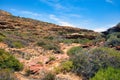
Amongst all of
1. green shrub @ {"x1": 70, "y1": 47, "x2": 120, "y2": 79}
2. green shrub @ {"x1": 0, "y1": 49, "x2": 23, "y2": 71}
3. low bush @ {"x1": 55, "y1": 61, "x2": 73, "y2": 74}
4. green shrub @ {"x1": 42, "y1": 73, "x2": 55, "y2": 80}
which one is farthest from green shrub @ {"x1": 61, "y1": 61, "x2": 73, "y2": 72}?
green shrub @ {"x1": 0, "y1": 49, "x2": 23, "y2": 71}

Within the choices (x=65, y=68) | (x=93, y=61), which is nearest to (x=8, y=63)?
(x=65, y=68)

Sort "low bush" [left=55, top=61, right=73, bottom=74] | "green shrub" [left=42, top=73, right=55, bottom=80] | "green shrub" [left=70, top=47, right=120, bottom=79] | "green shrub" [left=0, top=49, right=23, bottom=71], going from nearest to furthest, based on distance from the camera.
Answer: "green shrub" [left=42, top=73, right=55, bottom=80] < "green shrub" [left=70, top=47, right=120, bottom=79] < "low bush" [left=55, top=61, right=73, bottom=74] < "green shrub" [left=0, top=49, right=23, bottom=71]

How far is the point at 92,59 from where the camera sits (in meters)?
10.5

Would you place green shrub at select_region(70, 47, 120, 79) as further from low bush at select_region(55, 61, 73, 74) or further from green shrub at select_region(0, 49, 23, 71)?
green shrub at select_region(0, 49, 23, 71)

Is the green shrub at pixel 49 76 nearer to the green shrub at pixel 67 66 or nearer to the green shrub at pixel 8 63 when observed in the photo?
the green shrub at pixel 67 66

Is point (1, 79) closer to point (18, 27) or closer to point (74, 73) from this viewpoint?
point (74, 73)

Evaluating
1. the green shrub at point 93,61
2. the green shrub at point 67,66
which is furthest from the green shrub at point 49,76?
the green shrub at point 93,61

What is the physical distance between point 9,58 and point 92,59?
4.21m

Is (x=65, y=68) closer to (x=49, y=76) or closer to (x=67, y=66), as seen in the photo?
(x=67, y=66)

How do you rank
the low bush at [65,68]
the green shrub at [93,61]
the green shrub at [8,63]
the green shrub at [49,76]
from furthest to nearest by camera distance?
the green shrub at [8,63]
the low bush at [65,68]
the green shrub at [93,61]
the green shrub at [49,76]

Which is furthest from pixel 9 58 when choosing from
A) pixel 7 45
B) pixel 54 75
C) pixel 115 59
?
pixel 7 45

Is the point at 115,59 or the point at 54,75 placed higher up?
the point at 115,59

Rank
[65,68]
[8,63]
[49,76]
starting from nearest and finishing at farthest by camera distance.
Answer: [49,76], [65,68], [8,63]

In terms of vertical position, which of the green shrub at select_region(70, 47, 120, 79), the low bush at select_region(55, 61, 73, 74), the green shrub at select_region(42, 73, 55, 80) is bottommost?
the green shrub at select_region(42, 73, 55, 80)
